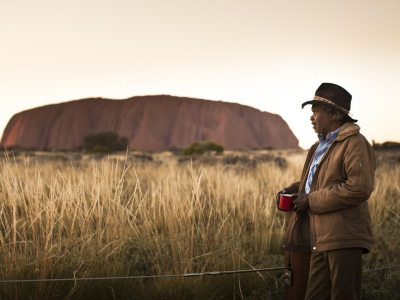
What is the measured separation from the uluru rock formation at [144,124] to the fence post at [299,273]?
7844 centimetres

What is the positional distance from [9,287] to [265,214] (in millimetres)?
3418

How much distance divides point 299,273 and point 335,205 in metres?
0.66

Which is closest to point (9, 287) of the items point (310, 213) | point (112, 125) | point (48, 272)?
point (48, 272)

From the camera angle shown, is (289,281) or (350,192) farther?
(289,281)

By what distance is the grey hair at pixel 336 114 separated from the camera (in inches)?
81.8

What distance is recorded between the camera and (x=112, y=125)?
284 ft

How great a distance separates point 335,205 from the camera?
6.08 feet

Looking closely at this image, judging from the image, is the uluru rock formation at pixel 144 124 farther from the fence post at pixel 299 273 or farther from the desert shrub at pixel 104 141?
the fence post at pixel 299 273

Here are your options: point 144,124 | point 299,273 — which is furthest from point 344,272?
A: point 144,124

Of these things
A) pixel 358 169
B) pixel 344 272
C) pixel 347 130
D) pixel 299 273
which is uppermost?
pixel 347 130

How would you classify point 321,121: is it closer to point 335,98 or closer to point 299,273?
point 335,98

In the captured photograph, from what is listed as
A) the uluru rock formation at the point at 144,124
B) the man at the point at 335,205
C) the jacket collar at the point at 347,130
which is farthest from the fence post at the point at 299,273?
the uluru rock formation at the point at 144,124

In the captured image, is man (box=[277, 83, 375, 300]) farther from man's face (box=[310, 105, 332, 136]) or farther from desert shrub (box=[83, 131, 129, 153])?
desert shrub (box=[83, 131, 129, 153])

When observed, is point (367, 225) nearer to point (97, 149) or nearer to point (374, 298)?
point (374, 298)
